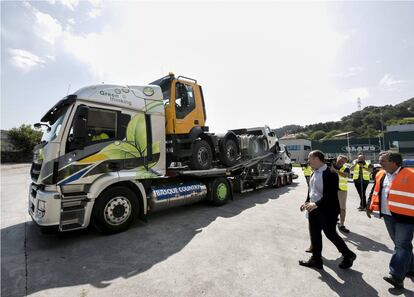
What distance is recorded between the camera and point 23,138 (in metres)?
36.1

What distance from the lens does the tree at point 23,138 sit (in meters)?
35.6

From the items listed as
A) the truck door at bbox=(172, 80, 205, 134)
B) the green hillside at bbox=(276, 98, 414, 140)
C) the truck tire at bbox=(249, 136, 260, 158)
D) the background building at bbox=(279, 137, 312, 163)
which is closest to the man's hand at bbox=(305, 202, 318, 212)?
the truck door at bbox=(172, 80, 205, 134)

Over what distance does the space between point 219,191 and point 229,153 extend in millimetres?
1455

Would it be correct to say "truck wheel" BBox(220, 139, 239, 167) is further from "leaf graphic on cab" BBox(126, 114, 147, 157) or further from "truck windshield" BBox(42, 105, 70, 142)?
"truck windshield" BBox(42, 105, 70, 142)

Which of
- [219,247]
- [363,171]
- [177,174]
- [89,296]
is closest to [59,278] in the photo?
[89,296]

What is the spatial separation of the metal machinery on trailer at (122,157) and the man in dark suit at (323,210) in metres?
3.57

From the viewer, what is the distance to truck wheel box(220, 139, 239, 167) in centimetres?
792

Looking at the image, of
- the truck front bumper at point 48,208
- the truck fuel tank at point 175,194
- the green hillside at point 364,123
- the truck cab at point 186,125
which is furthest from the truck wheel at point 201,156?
the green hillside at point 364,123

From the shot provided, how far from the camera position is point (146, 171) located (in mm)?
5477

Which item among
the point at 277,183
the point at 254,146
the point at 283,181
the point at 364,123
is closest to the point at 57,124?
the point at 254,146

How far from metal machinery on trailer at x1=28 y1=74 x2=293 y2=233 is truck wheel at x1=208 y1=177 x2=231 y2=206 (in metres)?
0.03

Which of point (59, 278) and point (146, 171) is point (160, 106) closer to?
point (146, 171)

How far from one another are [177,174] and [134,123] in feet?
5.95

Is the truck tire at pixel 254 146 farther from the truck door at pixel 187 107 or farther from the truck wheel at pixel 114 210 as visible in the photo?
the truck wheel at pixel 114 210
